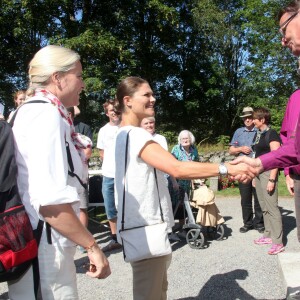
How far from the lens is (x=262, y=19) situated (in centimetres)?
2905

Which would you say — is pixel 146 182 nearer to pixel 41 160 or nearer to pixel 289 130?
pixel 41 160

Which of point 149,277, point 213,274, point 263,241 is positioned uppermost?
point 149,277

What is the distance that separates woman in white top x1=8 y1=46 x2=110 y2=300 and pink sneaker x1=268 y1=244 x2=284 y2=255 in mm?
3952

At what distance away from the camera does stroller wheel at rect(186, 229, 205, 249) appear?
5.59m

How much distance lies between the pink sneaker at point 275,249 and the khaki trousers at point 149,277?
3.21m

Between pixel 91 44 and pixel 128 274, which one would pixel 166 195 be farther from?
pixel 91 44

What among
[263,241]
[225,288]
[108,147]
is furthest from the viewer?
[108,147]

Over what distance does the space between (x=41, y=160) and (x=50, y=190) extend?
0.46 feet

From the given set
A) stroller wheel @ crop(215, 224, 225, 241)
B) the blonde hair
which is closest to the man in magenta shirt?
Result: the blonde hair

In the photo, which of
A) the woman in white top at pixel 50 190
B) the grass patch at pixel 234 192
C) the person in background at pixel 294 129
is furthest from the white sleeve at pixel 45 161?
the grass patch at pixel 234 192

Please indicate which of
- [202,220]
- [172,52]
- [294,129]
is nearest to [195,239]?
[202,220]

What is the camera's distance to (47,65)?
1852mm

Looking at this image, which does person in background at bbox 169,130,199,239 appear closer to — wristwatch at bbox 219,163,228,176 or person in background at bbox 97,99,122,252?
person in background at bbox 97,99,122,252

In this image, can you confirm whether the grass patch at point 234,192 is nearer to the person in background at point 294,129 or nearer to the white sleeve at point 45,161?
the person in background at point 294,129
